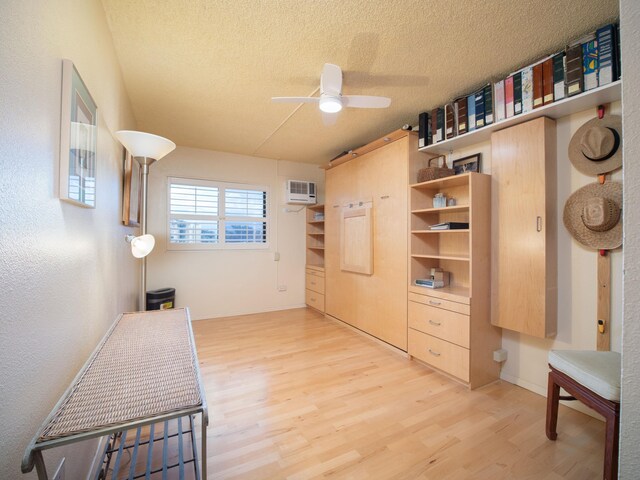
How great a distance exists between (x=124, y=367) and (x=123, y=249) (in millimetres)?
Result: 1511

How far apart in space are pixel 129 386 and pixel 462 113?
291cm

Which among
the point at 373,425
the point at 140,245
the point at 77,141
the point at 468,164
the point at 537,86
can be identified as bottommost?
the point at 373,425

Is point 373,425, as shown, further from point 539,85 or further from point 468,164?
point 539,85

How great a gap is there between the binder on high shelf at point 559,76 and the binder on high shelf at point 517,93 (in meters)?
0.20

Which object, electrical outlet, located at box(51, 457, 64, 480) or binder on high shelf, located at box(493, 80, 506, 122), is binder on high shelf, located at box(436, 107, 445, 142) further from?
electrical outlet, located at box(51, 457, 64, 480)

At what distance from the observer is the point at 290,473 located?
4.66ft

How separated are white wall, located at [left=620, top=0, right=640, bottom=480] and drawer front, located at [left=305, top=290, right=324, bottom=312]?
3708 mm

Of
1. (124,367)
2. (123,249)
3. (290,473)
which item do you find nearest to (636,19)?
(124,367)

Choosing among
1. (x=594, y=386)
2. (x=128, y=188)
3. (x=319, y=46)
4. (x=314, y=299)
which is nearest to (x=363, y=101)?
(x=319, y=46)

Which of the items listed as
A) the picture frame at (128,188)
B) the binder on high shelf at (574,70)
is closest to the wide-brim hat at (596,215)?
the binder on high shelf at (574,70)

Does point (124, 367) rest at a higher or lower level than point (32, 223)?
lower

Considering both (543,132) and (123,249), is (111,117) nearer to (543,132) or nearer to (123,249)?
(123,249)

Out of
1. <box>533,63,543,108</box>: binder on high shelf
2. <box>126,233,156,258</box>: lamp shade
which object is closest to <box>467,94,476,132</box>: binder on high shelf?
<box>533,63,543,108</box>: binder on high shelf

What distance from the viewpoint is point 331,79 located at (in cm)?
192
